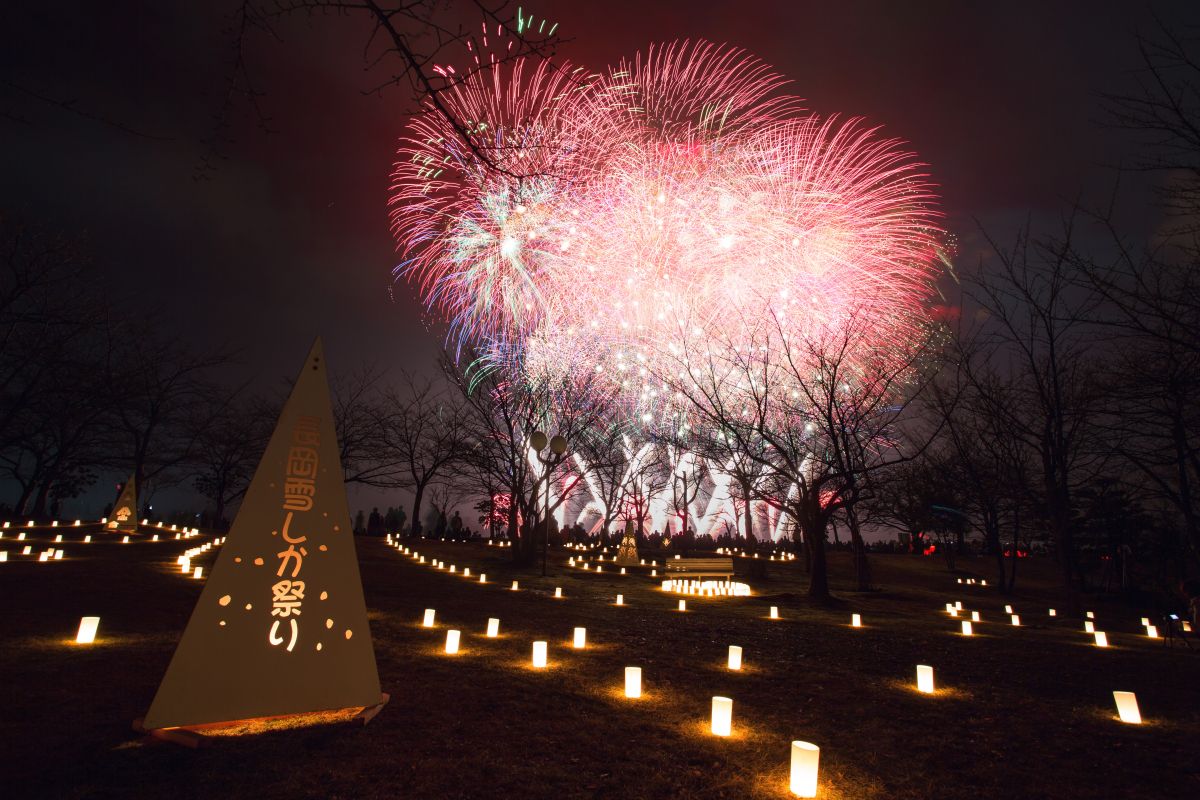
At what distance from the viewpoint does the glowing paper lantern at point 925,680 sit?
5.86m

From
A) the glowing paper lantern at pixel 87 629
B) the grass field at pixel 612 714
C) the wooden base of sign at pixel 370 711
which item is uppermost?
the glowing paper lantern at pixel 87 629

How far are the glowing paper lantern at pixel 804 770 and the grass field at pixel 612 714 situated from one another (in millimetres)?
141

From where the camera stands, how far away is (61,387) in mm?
11289

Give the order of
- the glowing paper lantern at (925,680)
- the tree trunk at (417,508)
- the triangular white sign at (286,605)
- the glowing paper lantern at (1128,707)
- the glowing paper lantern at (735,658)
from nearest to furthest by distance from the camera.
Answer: the triangular white sign at (286,605) → the glowing paper lantern at (1128,707) → the glowing paper lantern at (925,680) → the glowing paper lantern at (735,658) → the tree trunk at (417,508)

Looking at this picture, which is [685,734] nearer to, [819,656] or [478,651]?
[478,651]

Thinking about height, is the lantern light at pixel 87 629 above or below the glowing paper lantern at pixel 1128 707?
above

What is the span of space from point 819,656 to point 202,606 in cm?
695

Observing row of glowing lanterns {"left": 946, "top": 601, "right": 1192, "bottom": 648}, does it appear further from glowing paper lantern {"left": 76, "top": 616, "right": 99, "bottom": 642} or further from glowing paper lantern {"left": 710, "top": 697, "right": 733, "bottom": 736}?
glowing paper lantern {"left": 76, "top": 616, "right": 99, "bottom": 642}

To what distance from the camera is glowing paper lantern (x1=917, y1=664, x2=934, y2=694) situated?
5.86m

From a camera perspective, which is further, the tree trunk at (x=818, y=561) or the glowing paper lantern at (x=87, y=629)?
the tree trunk at (x=818, y=561)

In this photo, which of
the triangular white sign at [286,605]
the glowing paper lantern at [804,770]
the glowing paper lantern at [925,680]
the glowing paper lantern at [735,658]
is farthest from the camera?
the glowing paper lantern at [735,658]

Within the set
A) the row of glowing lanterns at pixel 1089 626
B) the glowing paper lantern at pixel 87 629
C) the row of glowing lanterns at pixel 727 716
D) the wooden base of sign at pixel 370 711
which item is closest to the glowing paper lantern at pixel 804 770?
the row of glowing lanterns at pixel 727 716

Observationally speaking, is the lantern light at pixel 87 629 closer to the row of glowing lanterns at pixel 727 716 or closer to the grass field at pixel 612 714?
the grass field at pixel 612 714

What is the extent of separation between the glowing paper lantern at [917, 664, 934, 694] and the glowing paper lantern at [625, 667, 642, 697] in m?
3.02
